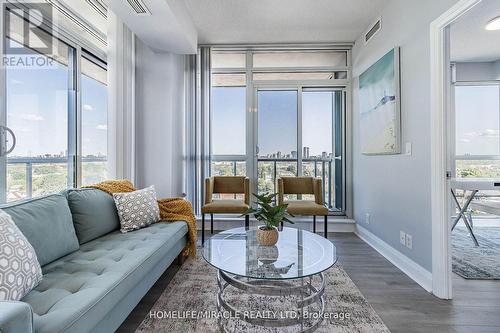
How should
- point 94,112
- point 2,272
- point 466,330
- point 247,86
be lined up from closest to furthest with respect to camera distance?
point 2,272, point 466,330, point 94,112, point 247,86

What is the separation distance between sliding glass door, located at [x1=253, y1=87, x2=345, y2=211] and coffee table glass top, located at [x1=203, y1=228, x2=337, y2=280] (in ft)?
6.17

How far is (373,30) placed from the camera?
320cm

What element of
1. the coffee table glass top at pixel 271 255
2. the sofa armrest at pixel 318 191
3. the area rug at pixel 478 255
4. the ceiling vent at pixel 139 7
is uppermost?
the ceiling vent at pixel 139 7

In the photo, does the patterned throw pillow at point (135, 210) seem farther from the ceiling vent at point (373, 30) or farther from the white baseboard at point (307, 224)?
the ceiling vent at point (373, 30)

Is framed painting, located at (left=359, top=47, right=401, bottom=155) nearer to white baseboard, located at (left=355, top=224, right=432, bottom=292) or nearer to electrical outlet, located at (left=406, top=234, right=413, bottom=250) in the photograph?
electrical outlet, located at (left=406, top=234, right=413, bottom=250)

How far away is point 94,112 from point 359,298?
3.31 m

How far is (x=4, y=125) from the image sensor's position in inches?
74.2

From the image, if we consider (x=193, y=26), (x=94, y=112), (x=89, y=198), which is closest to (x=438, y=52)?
(x=193, y=26)

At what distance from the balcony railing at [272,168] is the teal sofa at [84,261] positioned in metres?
1.75

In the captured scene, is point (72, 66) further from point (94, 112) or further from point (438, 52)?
point (438, 52)

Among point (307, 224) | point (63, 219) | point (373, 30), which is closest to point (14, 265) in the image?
point (63, 219)

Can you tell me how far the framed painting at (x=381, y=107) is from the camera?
8.48ft

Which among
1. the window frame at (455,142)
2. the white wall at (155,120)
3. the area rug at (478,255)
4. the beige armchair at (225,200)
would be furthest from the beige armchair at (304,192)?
the window frame at (455,142)

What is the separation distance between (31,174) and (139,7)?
70.2 inches
